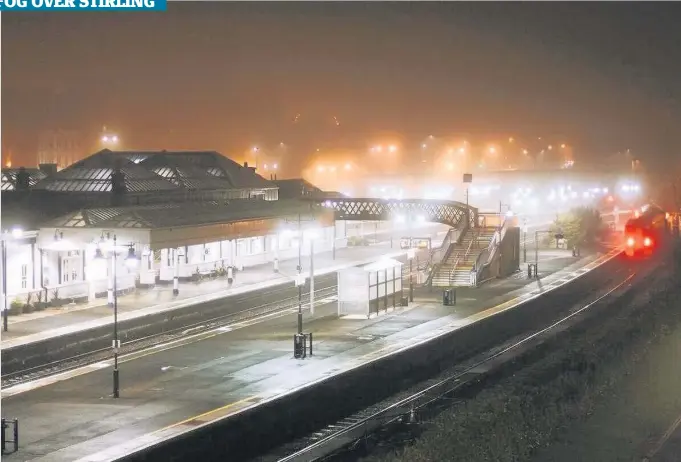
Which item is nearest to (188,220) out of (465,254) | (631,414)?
(465,254)

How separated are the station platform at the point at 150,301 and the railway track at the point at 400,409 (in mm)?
14963

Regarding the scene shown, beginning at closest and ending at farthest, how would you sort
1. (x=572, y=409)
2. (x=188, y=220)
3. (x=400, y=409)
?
(x=572, y=409)
(x=400, y=409)
(x=188, y=220)

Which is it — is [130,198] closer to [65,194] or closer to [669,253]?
[65,194]

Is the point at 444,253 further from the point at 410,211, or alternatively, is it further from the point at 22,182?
the point at 22,182

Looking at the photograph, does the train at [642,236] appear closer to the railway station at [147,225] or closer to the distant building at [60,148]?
the railway station at [147,225]

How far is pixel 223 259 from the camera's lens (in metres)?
69.5

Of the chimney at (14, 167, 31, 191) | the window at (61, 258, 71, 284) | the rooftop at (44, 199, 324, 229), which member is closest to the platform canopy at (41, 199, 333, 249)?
the rooftop at (44, 199, 324, 229)

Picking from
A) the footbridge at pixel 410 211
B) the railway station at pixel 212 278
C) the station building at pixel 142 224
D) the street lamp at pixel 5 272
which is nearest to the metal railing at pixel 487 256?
the railway station at pixel 212 278

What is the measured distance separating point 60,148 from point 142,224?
284 feet

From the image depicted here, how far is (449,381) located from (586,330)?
1673cm

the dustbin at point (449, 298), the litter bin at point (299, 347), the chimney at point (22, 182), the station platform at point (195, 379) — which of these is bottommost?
the station platform at point (195, 379)

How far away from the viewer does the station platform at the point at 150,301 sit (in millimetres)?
45375

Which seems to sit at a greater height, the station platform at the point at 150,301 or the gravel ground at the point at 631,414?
the station platform at the point at 150,301

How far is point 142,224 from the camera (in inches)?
2267
